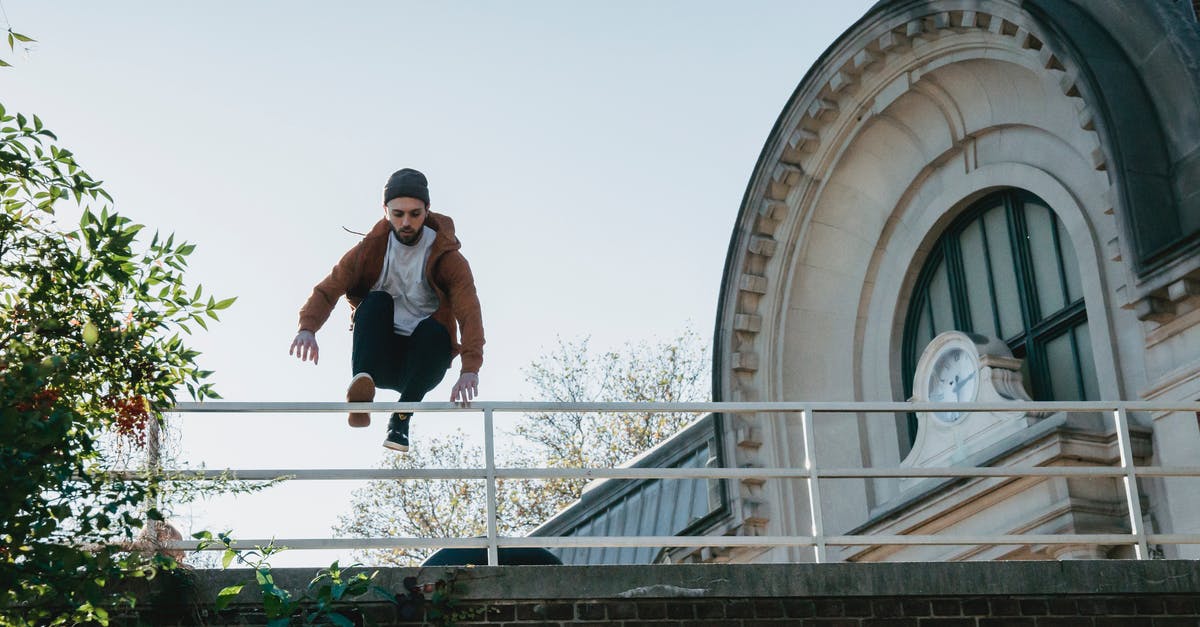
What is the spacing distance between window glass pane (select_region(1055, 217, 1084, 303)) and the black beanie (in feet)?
20.3

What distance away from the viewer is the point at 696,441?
19.1m

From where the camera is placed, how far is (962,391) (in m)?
14.1

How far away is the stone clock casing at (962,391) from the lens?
539 inches

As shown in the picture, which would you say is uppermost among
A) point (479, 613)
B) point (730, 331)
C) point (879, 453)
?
point (730, 331)

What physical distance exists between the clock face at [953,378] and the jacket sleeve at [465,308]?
5788 mm

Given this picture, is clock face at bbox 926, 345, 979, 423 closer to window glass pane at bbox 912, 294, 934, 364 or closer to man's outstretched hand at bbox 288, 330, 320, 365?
window glass pane at bbox 912, 294, 934, 364

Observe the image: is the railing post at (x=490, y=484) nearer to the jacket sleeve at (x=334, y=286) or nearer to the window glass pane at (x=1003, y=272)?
the jacket sleeve at (x=334, y=286)

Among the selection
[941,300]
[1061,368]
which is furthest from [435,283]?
[941,300]

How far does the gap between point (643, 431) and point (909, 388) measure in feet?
52.7

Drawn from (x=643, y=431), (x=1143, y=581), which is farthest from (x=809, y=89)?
(x=643, y=431)

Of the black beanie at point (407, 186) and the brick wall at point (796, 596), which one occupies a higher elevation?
the black beanie at point (407, 186)

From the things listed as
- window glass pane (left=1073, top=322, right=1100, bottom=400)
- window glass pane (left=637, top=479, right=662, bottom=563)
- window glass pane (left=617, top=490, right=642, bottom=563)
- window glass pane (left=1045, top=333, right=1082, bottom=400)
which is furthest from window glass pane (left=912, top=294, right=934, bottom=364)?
window glass pane (left=617, top=490, right=642, bottom=563)

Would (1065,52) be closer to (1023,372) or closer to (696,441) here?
(1023,372)

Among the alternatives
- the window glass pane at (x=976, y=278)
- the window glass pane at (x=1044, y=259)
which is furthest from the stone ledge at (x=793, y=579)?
the window glass pane at (x=976, y=278)
